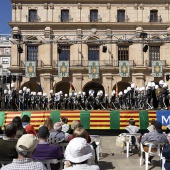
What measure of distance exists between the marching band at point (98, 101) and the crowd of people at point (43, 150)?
1418cm

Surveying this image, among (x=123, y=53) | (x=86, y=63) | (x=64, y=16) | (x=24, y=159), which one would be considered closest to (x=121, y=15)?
(x=123, y=53)

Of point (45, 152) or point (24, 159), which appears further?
point (45, 152)

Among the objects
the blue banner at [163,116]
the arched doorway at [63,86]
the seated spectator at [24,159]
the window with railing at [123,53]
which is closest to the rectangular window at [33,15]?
the arched doorway at [63,86]

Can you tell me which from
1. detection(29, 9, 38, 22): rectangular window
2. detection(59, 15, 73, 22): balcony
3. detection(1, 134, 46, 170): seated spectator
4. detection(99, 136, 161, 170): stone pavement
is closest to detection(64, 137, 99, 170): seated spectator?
detection(1, 134, 46, 170): seated spectator

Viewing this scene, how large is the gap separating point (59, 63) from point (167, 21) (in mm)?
15301

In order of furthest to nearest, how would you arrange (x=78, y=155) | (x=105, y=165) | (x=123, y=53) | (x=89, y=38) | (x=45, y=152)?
1. (x=123, y=53)
2. (x=89, y=38)
3. (x=105, y=165)
4. (x=45, y=152)
5. (x=78, y=155)

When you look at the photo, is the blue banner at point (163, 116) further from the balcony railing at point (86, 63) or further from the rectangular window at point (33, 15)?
the rectangular window at point (33, 15)

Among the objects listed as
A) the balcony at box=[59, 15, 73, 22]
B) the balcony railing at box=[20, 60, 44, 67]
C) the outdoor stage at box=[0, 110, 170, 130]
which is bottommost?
the outdoor stage at box=[0, 110, 170, 130]

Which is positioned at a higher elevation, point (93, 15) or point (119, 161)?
point (93, 15)

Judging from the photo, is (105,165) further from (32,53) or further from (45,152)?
(32,53)

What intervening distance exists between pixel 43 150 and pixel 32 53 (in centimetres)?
3292

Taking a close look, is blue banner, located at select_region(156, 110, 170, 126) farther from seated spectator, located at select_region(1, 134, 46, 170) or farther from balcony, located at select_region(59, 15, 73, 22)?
balcony, located at select_region(59, 15, 73, 22)

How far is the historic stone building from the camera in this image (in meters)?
36.2

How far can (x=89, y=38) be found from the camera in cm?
3706
